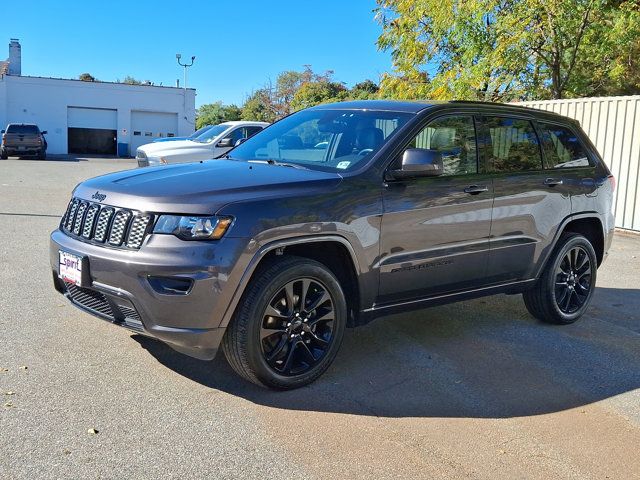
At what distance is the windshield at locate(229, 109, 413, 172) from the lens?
15.0 ft

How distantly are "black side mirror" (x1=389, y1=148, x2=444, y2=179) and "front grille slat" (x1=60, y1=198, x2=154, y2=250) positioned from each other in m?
1.72

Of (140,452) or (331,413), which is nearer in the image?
(140,452)

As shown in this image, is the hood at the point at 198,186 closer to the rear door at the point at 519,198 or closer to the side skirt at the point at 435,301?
the side skirt at the point at 435,301

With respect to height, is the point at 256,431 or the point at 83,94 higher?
the point at 83,94

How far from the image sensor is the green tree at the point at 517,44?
14.6 meters

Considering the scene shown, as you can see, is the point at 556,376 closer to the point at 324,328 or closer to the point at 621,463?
the point at 621,463

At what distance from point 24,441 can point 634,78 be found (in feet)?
56.9

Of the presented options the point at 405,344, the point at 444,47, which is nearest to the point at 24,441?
the point at 405,344

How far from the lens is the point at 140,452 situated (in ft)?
10.5

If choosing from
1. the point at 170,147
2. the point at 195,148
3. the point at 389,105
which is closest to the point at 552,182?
Answer: the point at 389,105

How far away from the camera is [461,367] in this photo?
15.2ft

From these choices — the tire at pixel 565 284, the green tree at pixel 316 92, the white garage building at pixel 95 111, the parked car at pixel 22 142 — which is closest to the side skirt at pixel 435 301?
the tire at pixel 565 284

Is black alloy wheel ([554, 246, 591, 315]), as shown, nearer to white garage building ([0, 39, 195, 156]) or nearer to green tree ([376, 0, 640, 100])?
green tree ([376, 0, 640, 100])

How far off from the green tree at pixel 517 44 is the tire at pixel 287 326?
1267cm
